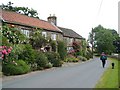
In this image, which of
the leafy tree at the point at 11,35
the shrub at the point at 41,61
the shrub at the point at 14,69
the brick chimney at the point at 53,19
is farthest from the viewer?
the brick chimney at the point at 53,19

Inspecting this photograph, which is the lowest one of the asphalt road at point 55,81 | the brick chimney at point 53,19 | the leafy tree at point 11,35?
the asphalt road at point 55,81

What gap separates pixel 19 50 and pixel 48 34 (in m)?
19.8

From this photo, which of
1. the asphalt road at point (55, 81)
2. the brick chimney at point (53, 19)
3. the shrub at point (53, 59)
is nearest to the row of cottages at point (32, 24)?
the brick chimney at point (53, 19)

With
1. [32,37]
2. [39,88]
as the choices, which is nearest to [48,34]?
[32,37]

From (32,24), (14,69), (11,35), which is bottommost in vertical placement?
(14,69)

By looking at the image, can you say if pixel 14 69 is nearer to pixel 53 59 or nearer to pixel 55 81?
pixel 55 81

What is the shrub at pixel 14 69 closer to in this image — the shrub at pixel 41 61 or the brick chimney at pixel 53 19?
the shrub at pixel 41 61

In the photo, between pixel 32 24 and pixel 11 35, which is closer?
pixel 11 35

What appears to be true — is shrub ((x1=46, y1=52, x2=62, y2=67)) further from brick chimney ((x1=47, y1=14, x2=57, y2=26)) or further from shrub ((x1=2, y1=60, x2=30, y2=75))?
brick chimney ((x1=47, y1=14, x2=57, y2=26))

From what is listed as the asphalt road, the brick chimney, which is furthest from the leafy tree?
the brick chimney

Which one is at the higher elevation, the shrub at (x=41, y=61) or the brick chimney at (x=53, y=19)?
the brick chimney at (x=53, y=19)

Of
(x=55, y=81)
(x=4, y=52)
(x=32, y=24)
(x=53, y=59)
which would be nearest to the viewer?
(x=55, y=81)

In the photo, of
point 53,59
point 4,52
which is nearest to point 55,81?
point 4,52

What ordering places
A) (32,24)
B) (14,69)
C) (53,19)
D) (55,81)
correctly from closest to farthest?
(55,81)
(14,69)
(32,24)
(53,19)
